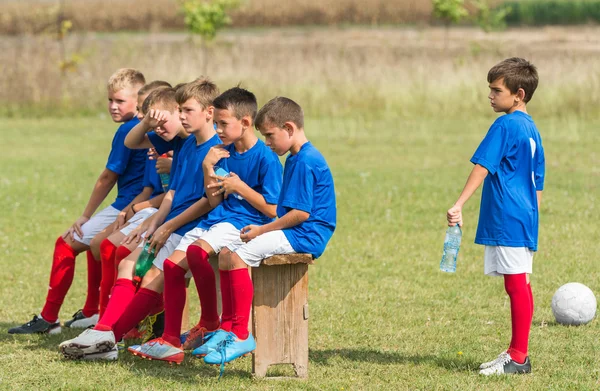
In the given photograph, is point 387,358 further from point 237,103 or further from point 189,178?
point 237,103

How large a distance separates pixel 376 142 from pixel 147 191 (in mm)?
13358

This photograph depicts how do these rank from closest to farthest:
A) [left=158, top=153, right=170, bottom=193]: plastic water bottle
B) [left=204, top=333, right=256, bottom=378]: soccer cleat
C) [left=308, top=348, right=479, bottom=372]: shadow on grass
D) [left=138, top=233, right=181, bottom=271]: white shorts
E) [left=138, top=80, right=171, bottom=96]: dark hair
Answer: [left=204, top=333, right=256, bottom=378]: soccer cleat
[left=308, top=348, right=479, bottom=372]: shadow on grass
[left=138, top=233, right=181, bottom=271]: white shorts
[left=158, top=153, right=170, bottom=193]: plastic water bottle
[left=138, top=80, right=171, bottom=96]: dark hair

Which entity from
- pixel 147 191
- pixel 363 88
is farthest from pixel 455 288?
pixel 363 88

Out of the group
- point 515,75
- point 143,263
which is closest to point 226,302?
point 143,263

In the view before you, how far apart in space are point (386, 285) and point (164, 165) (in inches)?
110

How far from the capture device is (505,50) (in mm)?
31500

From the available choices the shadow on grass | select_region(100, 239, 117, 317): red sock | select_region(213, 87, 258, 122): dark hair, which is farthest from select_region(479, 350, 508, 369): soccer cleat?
select_region(100, 239, 117, 317): red sock

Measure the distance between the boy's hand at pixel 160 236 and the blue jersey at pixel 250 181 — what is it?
0.33 metres

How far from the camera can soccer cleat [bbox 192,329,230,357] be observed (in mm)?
5539

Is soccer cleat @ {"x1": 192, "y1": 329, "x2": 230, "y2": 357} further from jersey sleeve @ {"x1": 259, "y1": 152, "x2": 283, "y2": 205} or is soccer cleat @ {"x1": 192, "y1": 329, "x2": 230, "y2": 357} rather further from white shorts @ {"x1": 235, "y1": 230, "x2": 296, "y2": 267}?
jersey sleeve @ {"x1": 259, "y1": 152, "x2": 283, "y2": 205}

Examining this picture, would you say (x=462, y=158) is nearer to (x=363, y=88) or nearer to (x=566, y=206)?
(x=566, y=206)

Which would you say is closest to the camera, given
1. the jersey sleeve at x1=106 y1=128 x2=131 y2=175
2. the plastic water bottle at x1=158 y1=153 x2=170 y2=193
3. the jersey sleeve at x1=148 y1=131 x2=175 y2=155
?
the jersey sleeve at x1=148 y1=131 x2=175 y2=155

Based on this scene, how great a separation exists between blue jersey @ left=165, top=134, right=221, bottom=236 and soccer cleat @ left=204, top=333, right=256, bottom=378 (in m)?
0.98

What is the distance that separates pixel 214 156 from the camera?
5.80 meters
